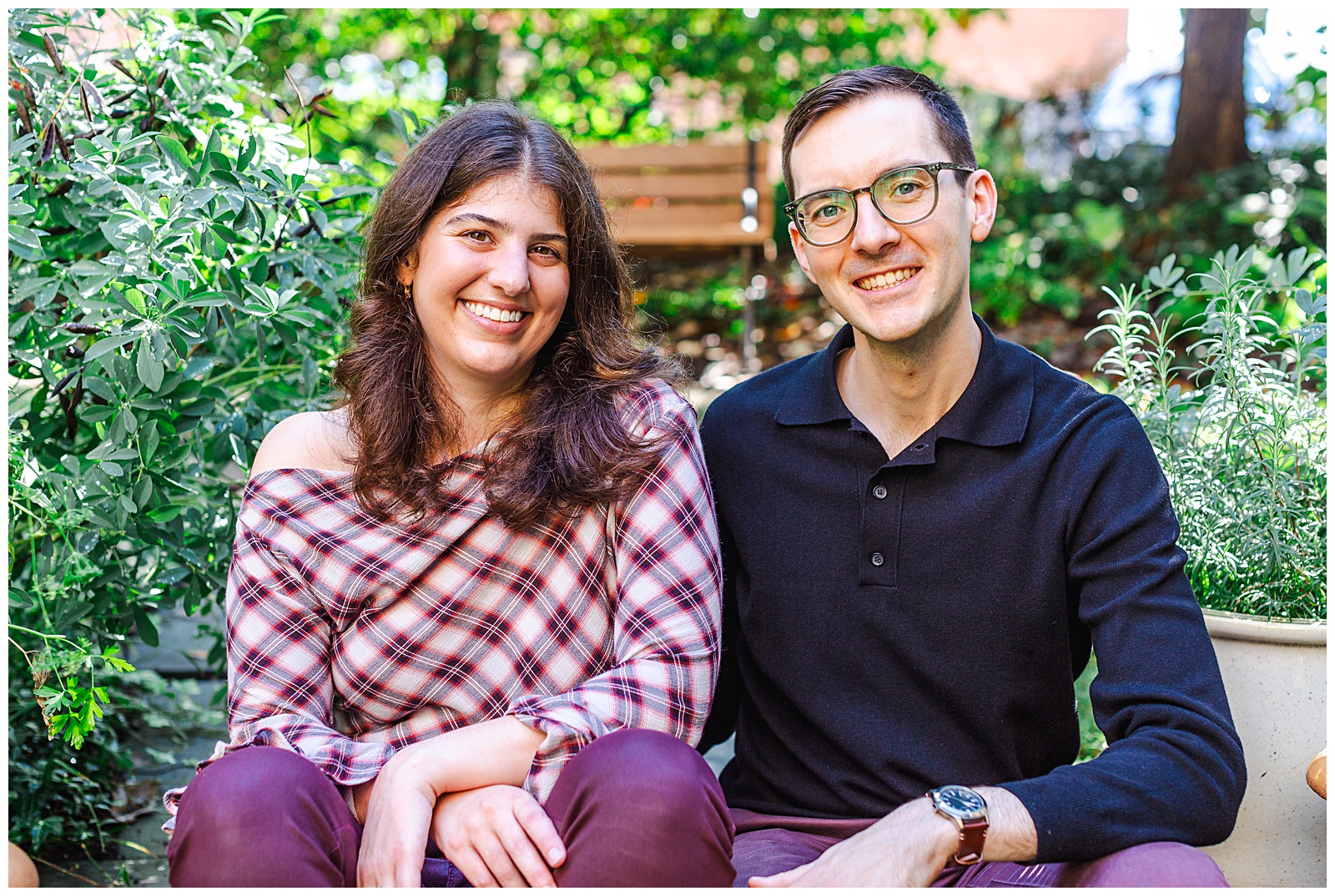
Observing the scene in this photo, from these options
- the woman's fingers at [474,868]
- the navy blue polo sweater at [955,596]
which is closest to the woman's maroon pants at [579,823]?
the woman's fingers at [474,868]

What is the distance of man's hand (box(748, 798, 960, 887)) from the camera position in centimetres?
157

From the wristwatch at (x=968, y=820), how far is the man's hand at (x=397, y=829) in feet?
2.39

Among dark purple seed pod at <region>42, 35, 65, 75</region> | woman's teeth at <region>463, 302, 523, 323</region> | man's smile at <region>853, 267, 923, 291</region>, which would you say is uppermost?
dark purple seed pod at <region>42, 35, 65, 75</region>

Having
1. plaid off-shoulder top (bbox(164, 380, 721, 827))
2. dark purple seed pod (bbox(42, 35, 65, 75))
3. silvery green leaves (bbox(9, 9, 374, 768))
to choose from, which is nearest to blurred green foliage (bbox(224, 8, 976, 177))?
silvery green leaves (bbox(9, 9, 374, 768))

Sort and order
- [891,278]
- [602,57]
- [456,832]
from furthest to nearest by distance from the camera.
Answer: [602,57] < [891,278] < [456,832]

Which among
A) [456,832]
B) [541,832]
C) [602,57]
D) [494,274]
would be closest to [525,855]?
[541,832]

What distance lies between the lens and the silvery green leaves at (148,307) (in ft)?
6.70

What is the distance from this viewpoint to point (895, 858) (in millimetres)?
1581

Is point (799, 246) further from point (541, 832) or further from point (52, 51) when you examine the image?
point (52, 51)

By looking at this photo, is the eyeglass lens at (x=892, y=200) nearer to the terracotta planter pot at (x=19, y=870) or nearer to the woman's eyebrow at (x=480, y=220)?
the woman's eyebrow at (x=480, y=220)

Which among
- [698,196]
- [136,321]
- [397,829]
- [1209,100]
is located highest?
[1209,100]

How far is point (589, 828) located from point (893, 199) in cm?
114

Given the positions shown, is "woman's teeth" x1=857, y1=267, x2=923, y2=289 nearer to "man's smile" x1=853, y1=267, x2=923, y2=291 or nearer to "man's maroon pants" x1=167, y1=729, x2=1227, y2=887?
"man's smile" x1=853, y1=267, x2=923, y2=291

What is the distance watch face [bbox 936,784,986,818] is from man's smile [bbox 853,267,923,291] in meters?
0.84
